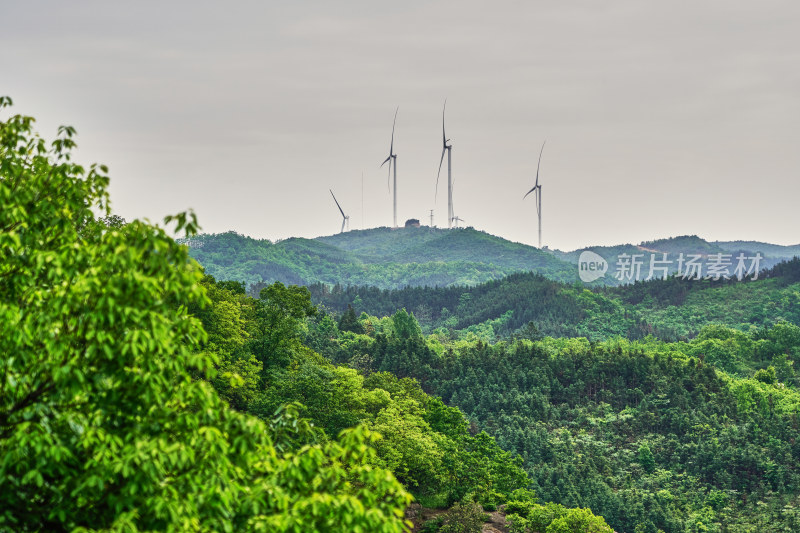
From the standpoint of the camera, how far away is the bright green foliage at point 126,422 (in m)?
10.3

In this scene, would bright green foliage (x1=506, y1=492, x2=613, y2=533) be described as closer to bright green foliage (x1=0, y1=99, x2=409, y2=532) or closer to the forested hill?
bright green foliage (x1=0, y1=99, x2=409, y2=532)

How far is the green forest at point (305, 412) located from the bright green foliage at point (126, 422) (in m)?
0.04

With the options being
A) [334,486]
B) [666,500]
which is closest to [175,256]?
[334,486]

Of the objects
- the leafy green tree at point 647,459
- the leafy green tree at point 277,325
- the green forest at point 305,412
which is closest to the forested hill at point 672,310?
the green forest at point 305,412

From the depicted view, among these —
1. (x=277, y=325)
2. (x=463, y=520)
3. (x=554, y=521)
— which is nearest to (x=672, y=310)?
(x=277, y=325)

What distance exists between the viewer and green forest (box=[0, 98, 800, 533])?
415 inches

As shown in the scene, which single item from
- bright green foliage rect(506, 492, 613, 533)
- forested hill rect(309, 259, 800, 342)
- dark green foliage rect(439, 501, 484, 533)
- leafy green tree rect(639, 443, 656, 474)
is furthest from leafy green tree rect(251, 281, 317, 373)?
forested hill rect(309, 259, 800, 342)

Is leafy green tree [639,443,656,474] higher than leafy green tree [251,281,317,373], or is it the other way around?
leafy green tree [251,281,317,373]

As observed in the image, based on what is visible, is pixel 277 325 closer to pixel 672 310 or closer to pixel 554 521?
pixel 554 521

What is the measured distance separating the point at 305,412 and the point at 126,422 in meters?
36.0

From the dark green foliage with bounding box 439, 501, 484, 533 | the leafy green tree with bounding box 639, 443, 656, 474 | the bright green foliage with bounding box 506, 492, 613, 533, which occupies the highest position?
the dark green foliage with bounding box 439, 501, 484, 533

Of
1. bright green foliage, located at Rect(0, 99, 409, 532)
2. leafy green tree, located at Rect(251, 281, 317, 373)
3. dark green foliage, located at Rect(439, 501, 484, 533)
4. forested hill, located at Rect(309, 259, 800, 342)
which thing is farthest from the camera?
forested hill, located at Rect(309, 259, 800, 342)

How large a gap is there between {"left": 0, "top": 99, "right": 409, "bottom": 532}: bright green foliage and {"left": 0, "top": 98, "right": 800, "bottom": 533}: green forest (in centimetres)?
4

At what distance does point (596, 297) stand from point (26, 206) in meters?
193
